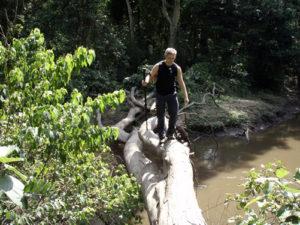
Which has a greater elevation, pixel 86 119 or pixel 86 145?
pixel 86 119

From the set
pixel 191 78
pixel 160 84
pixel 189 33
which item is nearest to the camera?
pixel 160 84

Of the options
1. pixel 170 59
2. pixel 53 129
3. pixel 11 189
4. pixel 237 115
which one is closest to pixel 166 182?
pixel 170 59

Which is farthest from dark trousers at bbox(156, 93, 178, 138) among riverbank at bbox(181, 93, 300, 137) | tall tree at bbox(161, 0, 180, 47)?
tall tree at bbox(161, 0, 180, 47)

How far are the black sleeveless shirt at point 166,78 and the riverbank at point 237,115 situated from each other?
3.49 meters

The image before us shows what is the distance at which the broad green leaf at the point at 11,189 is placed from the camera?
0.81 metres

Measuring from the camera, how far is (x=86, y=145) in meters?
2.74

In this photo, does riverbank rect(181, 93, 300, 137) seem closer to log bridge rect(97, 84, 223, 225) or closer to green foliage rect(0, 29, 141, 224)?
log bridge rect(97, 84, 223, 225)

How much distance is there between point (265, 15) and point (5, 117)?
502 inches

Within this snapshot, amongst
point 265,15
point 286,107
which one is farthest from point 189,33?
point 286,107

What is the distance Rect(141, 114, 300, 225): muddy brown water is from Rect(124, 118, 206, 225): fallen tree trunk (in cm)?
85

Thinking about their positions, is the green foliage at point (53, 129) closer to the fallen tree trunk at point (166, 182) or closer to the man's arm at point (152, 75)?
the fallen tree trunk at point (166, 182)

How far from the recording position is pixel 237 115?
33.7ft

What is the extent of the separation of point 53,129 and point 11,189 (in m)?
1.65

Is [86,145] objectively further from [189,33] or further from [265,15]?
[189,33]
